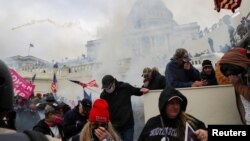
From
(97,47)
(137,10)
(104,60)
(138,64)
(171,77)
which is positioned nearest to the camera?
(171,77)

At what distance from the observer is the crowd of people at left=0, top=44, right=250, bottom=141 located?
2720 mm

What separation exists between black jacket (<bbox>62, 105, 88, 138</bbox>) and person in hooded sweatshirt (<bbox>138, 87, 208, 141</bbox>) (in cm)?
221

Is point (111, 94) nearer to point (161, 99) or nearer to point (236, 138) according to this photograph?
point (161, 99)

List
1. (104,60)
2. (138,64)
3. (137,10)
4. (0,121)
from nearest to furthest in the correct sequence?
(0,121)
(138,64)
(104,60)
(137,10)

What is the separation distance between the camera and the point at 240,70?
4.12 meters

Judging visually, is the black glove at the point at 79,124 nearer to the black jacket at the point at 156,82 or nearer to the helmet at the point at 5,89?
the black jacket at the point at 156,82

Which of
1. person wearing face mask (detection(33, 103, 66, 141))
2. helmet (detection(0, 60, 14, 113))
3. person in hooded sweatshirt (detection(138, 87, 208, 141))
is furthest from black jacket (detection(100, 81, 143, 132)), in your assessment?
helmet (detection(0, 60, 14, 113))

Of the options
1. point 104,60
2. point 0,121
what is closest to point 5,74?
point 0,121

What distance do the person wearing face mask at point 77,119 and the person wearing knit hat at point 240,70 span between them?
232 cm

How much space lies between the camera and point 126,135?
6.09m

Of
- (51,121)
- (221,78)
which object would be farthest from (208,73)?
(51,121)

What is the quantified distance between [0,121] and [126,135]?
4.31m

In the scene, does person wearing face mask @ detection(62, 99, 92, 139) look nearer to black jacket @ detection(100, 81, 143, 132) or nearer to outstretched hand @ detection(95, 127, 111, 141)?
black jacket @ detection(100, 81, 143, 132)

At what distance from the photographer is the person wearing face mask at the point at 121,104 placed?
600cm
